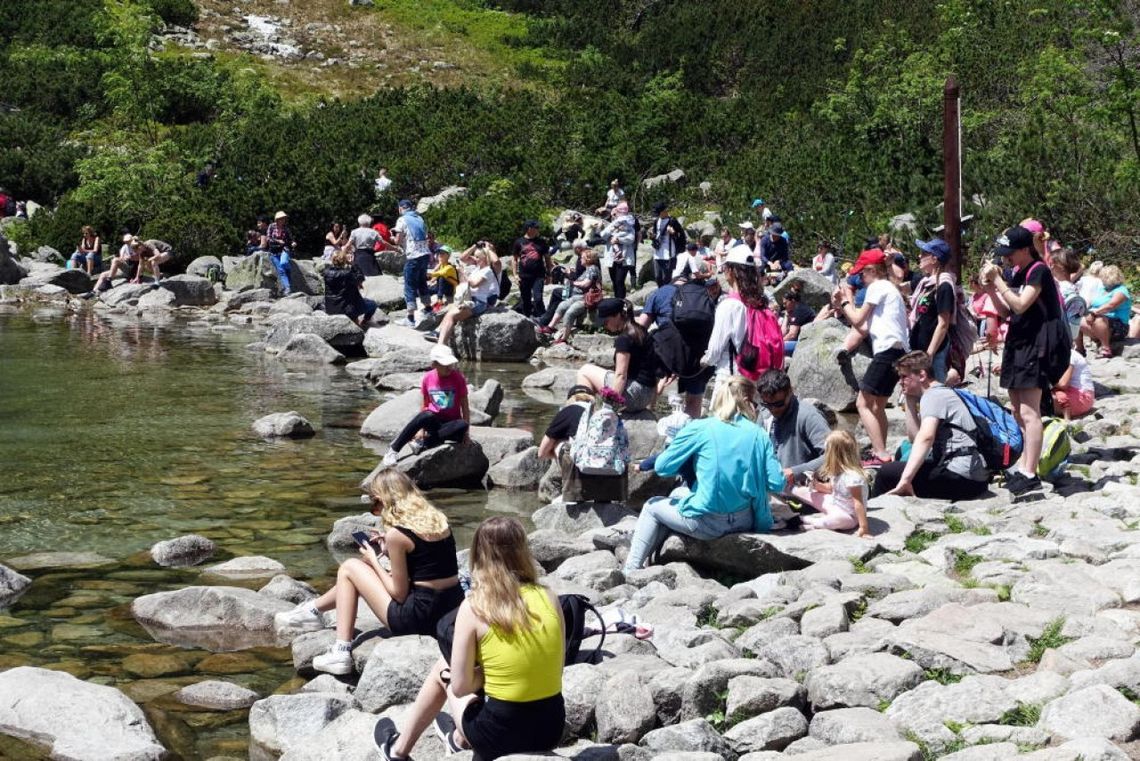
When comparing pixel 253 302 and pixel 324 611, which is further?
pixel 253 302

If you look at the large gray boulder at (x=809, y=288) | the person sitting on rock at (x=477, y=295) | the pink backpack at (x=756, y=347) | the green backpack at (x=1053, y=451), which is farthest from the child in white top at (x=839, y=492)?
the large gray boulder at (x=809, y=288)

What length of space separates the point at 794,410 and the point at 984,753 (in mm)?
4651

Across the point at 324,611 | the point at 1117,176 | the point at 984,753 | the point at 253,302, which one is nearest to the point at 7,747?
the point at 324,611

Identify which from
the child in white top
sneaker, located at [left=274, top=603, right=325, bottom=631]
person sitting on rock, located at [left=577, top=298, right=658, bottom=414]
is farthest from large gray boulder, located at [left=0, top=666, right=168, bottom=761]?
person sitting on rock, located at [left=577, top=298, right=658, bottom=414]

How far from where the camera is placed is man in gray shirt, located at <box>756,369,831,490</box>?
30.5 ft

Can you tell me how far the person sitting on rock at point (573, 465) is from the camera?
32.2 ft

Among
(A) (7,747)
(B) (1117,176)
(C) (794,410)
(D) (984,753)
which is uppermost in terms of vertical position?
(B) (1117,176)

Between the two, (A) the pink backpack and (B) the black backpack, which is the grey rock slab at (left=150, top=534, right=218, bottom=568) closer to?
(B) the black backpack

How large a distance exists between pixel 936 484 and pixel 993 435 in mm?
532

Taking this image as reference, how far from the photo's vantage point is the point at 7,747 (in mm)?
6090

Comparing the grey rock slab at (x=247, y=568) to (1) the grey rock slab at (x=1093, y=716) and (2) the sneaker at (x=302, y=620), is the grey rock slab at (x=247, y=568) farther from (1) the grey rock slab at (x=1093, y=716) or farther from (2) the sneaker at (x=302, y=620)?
(1) the grey rock slab at (x=1093, y=716)

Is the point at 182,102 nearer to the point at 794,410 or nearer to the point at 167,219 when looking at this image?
the point at 167,219

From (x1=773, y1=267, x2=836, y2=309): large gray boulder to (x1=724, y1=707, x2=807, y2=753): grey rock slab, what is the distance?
15203 millimetres

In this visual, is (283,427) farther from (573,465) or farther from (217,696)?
(217,696)
